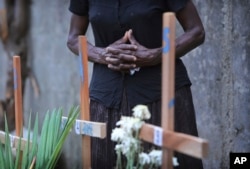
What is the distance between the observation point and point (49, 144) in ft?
5.63

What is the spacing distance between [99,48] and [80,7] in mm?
219

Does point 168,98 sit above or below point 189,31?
below

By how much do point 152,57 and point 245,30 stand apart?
1078 millimetres

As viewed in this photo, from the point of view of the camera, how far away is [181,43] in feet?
5.95

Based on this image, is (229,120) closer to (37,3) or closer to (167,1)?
(167,1)

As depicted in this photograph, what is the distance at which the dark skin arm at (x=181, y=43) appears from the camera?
1805 mm

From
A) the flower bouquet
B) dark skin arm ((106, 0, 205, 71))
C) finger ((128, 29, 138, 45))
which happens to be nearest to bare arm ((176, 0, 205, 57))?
dark skin arm ((106, 0, 205, 71))

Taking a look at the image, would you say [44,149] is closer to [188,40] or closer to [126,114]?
[126,114]

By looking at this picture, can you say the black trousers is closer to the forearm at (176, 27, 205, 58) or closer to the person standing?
the person standing

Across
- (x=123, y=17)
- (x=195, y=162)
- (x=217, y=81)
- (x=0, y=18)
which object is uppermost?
(x=0, y=18)

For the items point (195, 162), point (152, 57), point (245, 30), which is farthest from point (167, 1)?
point (245, 30)

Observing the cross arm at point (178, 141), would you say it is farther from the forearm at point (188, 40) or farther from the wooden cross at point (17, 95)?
the wooden cross at point (17, 95)

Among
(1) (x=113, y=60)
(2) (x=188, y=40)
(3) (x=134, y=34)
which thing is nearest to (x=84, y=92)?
(1) (x=113, y=60)

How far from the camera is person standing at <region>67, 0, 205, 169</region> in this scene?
1.82m
